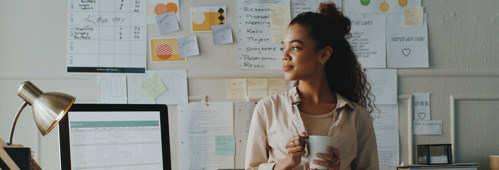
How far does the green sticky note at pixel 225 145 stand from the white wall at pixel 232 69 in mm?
181

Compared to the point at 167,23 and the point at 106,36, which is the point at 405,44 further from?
the point at 106,36

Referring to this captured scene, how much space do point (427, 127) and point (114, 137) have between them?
1.41 metres

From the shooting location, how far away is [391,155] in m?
1.77

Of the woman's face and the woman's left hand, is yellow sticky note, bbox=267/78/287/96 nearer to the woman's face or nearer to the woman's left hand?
the woman's face

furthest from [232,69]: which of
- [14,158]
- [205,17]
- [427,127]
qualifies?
[14,158]

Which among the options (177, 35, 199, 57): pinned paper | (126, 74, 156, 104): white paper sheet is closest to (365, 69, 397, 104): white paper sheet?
(177, 35, 199, 57): pinned paper

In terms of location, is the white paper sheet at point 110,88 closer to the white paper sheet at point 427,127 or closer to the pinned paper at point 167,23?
the pinned paper at point 167,23

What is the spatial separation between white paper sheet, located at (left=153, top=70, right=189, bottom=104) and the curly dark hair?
0.66 m

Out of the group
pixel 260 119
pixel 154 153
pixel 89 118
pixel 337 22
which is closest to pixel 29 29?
pixel 89 118

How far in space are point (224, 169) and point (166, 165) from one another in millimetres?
563

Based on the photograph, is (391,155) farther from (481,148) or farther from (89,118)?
(89,118)

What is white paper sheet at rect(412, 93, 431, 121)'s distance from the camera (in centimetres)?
179

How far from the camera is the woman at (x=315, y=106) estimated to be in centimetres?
123

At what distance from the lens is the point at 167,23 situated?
1.74m
